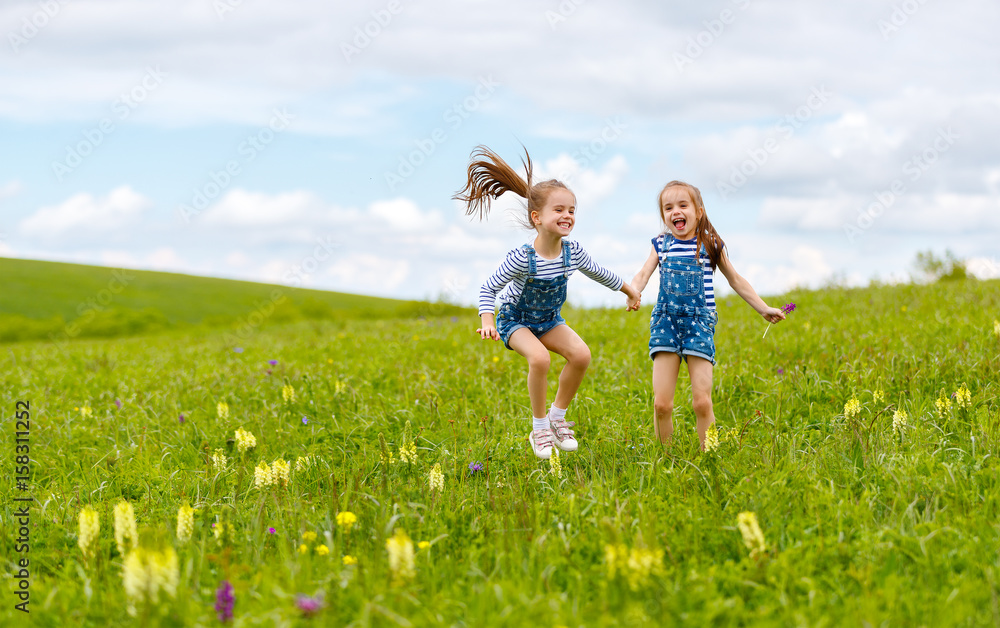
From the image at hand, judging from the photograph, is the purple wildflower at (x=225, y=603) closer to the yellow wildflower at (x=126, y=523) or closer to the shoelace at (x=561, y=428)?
the yellow wildflower at (x=126, y=523)

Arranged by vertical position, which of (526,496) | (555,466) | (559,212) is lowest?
(526,496)

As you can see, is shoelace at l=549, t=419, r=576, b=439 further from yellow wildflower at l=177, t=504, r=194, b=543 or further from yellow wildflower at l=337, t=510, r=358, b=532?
yellow wildflower at l=177, t=504, r=194, b=543

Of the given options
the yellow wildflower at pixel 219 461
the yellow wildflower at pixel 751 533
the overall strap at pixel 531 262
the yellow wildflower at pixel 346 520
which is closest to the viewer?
the yellow wildflower at pixel 751 533

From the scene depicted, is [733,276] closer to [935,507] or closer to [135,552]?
[935,507]

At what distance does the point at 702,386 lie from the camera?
5281 millimetres

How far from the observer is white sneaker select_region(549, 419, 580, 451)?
17.8ft

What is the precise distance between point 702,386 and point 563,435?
111 cm

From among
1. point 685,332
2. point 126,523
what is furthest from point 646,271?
point 126,523

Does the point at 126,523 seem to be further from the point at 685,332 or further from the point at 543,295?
the point at 685,332

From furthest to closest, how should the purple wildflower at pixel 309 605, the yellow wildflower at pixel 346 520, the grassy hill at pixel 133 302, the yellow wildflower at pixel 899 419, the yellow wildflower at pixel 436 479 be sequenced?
1. the grassy hill at pixel 133 302
2. the yellow wildflower at pixel 899 419
3. the yellow wildflower at pixel 436 479
4. the yellow wildflower at pixel 346 520
5. the purple wildflower at pixel 309 605

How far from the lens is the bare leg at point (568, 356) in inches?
221

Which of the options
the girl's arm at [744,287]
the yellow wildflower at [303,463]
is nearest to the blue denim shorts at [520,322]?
the girl's arm at [744,287]

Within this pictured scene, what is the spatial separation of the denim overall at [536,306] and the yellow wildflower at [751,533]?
251 cm

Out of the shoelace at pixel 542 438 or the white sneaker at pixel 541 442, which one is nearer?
the white sneaker at pixel 541 442
